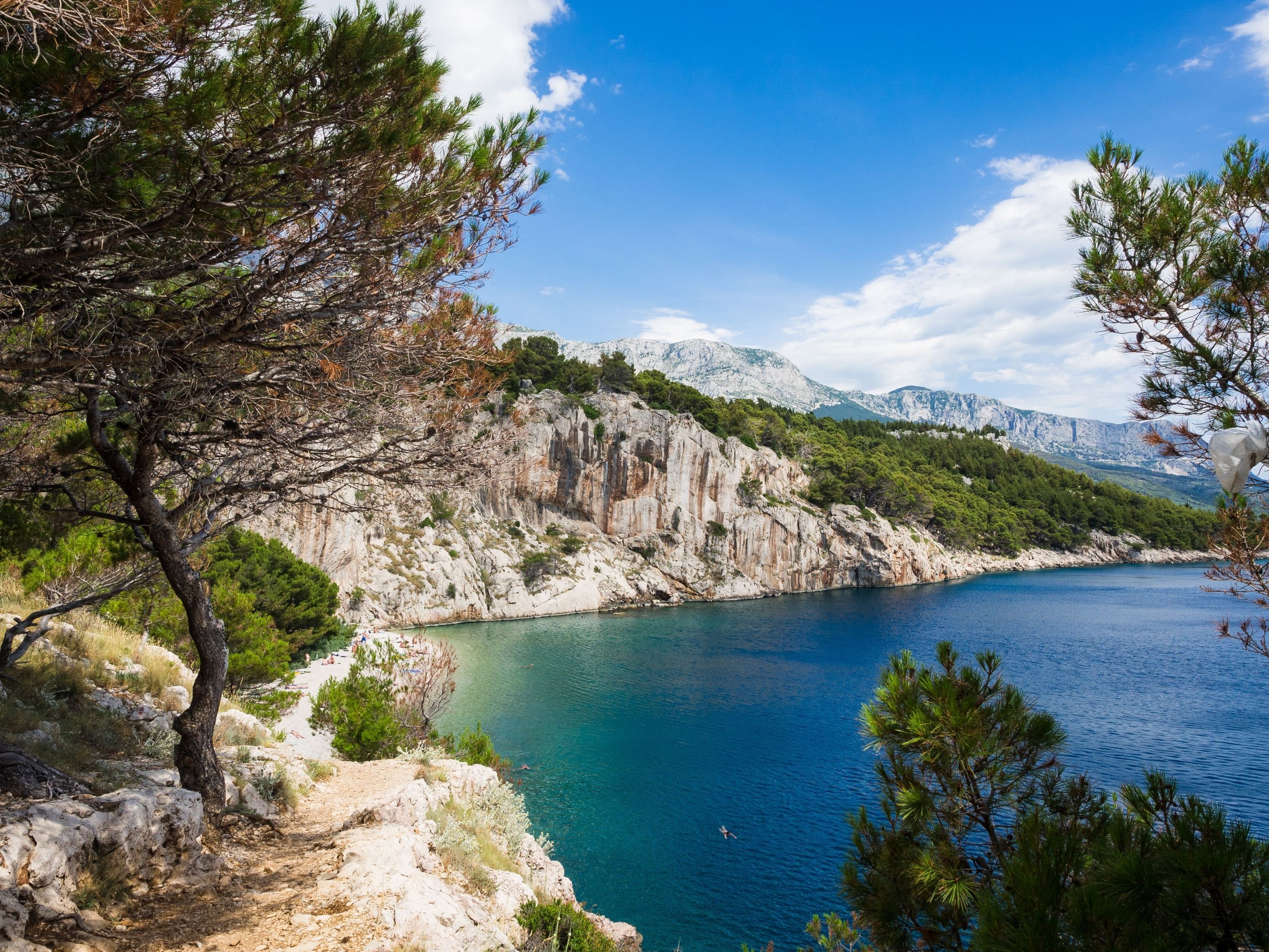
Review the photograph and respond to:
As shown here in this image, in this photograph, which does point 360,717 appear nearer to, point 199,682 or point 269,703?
point 269,703

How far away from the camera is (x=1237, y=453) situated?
376cm

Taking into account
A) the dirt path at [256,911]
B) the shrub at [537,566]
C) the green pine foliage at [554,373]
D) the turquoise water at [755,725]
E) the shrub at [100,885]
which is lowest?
the turquoise water at [755,725]

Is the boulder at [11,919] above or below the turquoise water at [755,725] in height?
above

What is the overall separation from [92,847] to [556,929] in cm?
439

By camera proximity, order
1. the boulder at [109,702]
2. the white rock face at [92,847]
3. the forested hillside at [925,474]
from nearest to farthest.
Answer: the white rock face at [92,847] → the boulder at [109,702] → the forested hillside at [925,474]

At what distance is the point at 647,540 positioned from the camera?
5578cm

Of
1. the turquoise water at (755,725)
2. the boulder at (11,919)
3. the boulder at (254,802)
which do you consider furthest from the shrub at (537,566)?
the boulder at (11,919)

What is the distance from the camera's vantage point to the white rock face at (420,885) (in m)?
4.93

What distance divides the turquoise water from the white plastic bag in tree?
38.6 feet

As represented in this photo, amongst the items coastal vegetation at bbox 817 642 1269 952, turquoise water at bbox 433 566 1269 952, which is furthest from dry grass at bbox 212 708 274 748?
coastal vegetation at bbox 817 642 1269 952

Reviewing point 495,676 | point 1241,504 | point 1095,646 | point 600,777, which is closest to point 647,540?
point 495,676

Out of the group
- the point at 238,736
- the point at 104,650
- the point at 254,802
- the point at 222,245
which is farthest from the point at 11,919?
the point at 104,650

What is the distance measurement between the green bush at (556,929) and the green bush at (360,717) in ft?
20.9

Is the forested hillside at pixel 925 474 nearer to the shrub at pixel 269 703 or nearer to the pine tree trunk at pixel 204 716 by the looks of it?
the shrub at pixel 269 703
